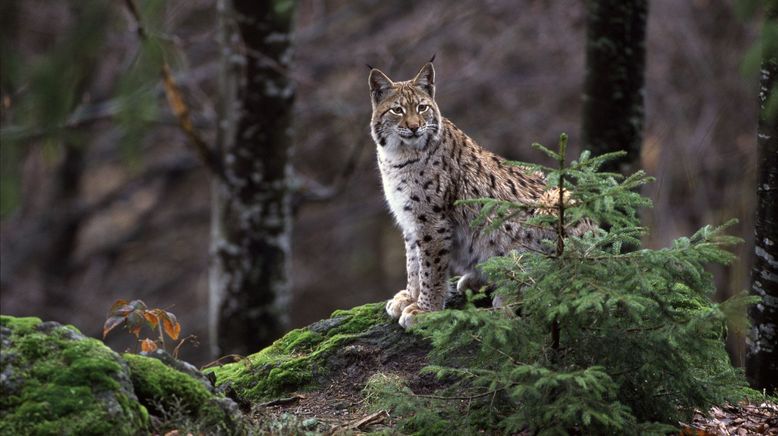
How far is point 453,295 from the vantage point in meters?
5.92

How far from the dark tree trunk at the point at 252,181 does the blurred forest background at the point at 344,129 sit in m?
0.50

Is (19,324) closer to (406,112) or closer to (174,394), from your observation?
(174,394)

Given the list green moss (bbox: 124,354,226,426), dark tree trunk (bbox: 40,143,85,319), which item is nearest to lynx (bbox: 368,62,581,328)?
green moss (bbox: 124,354,226,426)

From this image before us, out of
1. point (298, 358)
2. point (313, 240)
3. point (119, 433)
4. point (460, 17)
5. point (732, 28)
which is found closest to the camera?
point (119, 433)

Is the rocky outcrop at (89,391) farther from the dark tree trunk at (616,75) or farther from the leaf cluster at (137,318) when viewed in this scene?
the dark tree trunk at (616,75)

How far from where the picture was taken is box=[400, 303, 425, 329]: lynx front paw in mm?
5410

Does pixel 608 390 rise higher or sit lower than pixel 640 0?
lower

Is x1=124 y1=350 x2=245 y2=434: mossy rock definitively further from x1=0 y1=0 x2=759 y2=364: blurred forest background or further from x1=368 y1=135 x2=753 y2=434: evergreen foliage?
x1=0 y1=0 x2=759 y2=364: blurred forest background

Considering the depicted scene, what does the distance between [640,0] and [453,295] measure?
266cm

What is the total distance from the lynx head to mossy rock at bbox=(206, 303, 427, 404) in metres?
1.03

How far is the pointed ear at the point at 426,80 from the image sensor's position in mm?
5812

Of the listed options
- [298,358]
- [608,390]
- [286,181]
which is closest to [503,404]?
[608,390]

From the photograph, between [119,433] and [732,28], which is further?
[732,28]

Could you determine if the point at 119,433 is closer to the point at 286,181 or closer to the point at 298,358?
the point at 298,358
